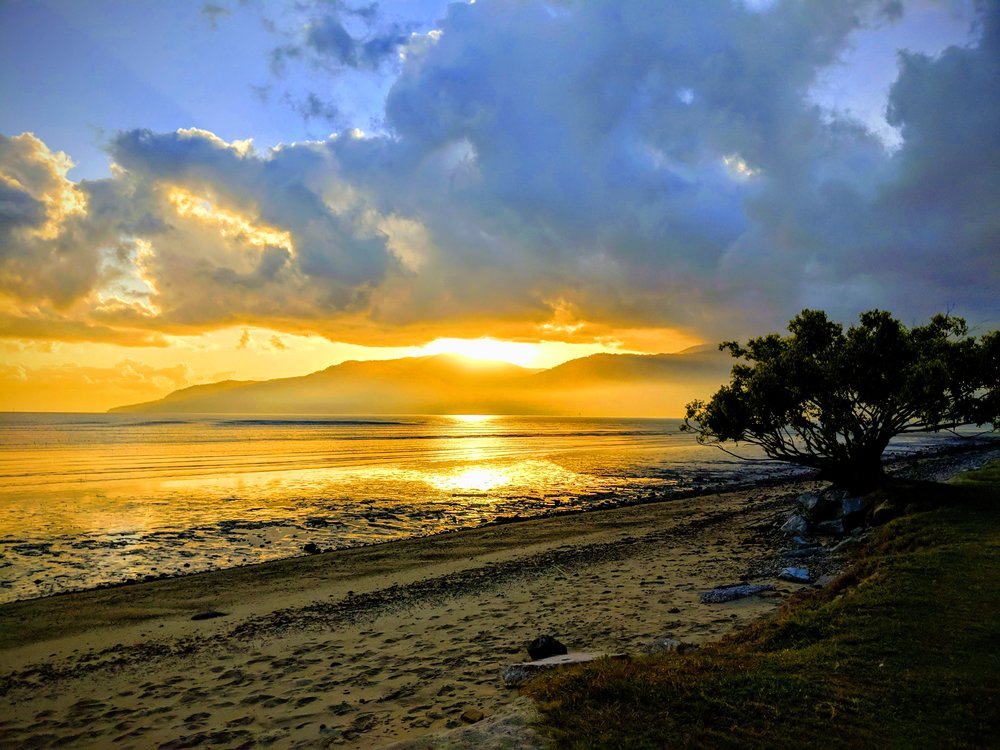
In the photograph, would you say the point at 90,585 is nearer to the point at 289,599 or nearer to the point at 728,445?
the point at 289,599

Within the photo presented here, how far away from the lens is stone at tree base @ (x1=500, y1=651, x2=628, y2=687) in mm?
9203

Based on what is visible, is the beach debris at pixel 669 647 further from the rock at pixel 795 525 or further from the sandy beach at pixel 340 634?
the rock at pixel 795 525

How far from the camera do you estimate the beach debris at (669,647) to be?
32.1 feet

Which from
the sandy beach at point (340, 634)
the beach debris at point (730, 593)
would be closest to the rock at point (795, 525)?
the sandy beach at point (340, 634)

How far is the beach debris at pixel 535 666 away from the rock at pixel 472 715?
100 cm

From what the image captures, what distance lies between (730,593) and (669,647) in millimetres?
4398

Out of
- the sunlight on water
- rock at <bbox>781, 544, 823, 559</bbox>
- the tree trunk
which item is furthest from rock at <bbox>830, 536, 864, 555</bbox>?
the sunlight on water

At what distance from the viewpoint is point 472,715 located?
8.23 metres

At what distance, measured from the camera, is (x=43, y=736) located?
884 centimetres

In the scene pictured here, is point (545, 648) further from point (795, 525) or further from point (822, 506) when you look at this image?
point (822, 506)

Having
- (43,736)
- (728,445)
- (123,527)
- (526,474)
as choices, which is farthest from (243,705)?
(728,445)

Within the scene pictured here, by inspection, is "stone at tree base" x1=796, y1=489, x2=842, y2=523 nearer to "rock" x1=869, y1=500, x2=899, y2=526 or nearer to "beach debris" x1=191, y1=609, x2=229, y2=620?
"rock" x1=869, y1=500, x2=899, y2=526

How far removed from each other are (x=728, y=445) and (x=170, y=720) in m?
90.5

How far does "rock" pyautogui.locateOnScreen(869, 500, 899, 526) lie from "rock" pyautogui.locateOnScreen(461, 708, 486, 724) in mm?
17597
